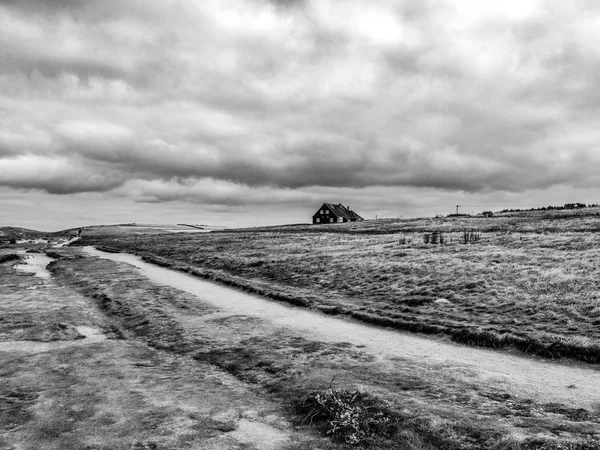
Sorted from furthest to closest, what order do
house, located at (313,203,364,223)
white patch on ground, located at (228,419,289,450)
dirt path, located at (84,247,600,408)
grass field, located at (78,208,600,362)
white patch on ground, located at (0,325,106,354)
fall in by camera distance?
house, located at (313,203,364,223) → grass field, located at (78,208,600,362) → white patch on ground, located at (0,325,106,354) → dirt path, located at (84,247,600,408) → white patch on ground, located at (228,419,289,450)

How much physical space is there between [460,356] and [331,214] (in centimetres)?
12751

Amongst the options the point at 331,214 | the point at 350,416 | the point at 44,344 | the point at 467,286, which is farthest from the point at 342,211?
the point at 350,416

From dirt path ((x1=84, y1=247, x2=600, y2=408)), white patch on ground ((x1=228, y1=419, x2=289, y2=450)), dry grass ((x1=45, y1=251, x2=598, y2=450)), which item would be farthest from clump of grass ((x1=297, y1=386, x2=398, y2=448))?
dirt path ((x1=84, y1=247, x2=600, y2=408))

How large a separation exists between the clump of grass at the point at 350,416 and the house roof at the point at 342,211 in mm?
130630

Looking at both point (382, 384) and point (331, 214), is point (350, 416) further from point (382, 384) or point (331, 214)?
point (331, 214)

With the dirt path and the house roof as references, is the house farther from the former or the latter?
the dirt path

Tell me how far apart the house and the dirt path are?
11765 centimetres

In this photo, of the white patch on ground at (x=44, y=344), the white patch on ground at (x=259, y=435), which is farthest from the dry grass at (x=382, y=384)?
the white patch on ground at (x=44, y=344)

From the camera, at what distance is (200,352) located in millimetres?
14953

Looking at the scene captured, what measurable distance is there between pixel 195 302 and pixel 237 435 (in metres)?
15.7

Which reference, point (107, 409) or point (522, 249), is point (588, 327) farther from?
point (522, 249)

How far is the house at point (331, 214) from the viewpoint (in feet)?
461

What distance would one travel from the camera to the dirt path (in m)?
10.8

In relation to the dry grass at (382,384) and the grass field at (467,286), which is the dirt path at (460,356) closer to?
the dry grass at (382,384)
